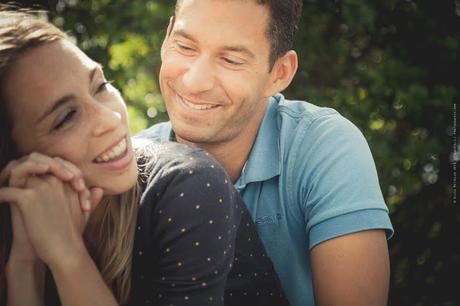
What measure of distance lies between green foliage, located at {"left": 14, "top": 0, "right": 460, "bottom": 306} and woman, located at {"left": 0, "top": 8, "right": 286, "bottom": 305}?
188 cm

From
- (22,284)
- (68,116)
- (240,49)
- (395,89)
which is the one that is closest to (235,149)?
(240,49)

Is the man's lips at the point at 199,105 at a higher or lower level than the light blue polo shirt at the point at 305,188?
higher

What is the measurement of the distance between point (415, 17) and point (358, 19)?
45 cm

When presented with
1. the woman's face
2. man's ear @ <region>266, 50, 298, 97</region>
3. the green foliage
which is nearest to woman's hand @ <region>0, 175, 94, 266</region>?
the woman's face

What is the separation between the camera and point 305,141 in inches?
112

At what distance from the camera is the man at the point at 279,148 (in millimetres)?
2586

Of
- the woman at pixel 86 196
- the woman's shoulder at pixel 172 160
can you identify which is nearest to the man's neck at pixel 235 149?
the woman's shoulder at pixel 172 160

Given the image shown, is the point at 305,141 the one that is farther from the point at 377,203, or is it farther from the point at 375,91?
the point at 375,91

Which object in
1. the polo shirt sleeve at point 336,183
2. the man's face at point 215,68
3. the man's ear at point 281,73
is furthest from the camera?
the man's ear at point 281,73

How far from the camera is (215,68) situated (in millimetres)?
2881

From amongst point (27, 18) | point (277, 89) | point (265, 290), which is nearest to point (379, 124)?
point (277, 89)

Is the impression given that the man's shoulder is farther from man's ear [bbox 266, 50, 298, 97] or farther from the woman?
the woman

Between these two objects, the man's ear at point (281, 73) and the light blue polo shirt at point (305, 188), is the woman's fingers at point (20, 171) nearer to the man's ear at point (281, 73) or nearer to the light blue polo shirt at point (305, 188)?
the light blue polo shirt at point (305, 188)

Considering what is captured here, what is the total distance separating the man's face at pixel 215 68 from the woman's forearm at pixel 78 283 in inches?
40.4
